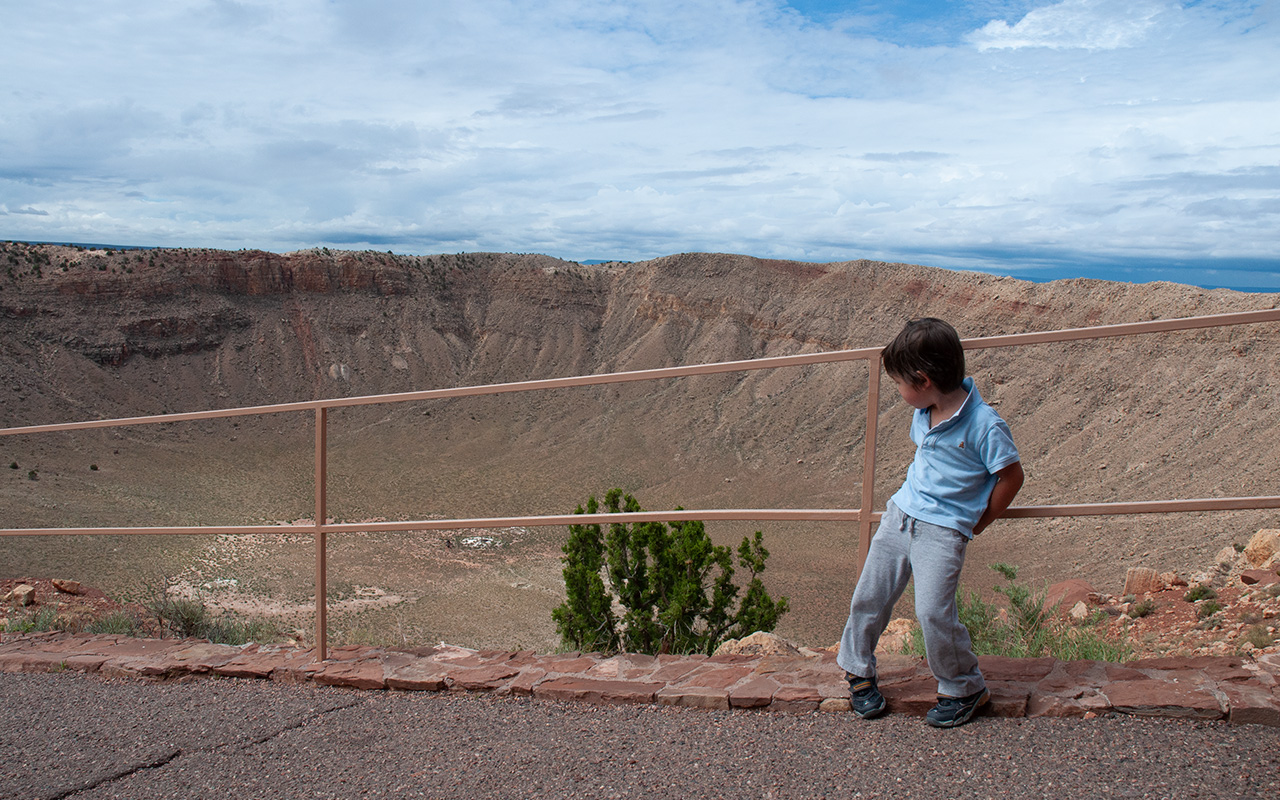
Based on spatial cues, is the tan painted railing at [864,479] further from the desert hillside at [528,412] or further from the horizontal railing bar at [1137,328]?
the desert hillside at [528,412]

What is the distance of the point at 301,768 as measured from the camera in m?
2.92

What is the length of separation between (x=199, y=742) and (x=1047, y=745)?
2.93 metres

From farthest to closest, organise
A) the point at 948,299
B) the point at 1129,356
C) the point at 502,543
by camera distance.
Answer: the point at 948,299, the point at 1129,356, the point at 502,543

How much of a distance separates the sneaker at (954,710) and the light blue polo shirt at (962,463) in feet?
1.75

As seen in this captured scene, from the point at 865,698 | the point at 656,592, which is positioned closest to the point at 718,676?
the point at 865,698

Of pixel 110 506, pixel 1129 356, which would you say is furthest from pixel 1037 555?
pixel 110 506

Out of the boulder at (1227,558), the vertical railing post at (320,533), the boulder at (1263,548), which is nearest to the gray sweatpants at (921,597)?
the vertical railing post at (320,533)

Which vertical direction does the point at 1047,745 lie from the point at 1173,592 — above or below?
above

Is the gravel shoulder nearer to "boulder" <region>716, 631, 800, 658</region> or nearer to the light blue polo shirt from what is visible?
the light blue polo shirt

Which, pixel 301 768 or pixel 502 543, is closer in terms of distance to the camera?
pixel 301 768

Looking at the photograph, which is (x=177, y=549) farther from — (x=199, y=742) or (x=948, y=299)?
(x=948, y=299)

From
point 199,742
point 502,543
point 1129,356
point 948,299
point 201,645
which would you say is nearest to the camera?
point 199,742

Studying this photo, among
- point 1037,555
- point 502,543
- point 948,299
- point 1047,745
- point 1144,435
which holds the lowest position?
point 502,543

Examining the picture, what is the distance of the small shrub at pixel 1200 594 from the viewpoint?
7.54m
